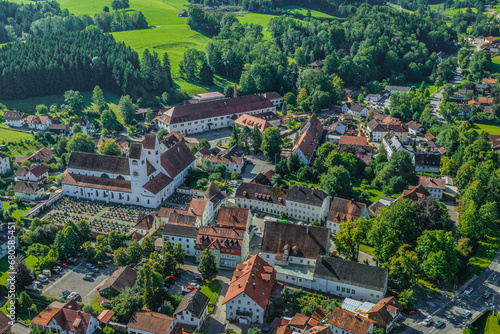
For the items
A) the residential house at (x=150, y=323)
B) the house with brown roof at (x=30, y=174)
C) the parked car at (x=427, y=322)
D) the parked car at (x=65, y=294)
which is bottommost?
the house with brown roof at (x=30, y=174)

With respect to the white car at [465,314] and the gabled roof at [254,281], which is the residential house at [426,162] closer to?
the white car at [465,314]

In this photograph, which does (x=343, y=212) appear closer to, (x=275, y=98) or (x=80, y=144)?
(x=80, y=144)

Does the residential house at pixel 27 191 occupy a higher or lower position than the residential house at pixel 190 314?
lower

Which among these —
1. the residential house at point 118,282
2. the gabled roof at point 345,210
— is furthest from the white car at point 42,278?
the gabled roof at point 345,210

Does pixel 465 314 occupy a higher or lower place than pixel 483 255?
higher

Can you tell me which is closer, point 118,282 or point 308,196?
point 118,282

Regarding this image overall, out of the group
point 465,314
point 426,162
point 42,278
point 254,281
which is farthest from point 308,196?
point 42,278
